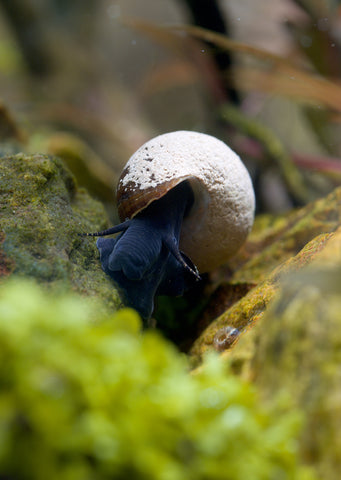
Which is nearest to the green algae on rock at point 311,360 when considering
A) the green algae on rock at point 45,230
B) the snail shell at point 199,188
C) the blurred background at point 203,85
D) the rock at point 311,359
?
the rock at point 311,359

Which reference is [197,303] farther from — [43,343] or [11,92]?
[11,92]

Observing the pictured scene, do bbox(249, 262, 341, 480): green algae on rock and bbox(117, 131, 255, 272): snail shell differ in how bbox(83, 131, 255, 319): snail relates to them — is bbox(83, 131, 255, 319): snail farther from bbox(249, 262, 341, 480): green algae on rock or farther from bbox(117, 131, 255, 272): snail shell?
bbox(249, 262, 341, 480): green algae on rock

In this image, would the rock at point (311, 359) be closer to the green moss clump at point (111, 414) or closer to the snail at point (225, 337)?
the green moss clump at point (111, 414)

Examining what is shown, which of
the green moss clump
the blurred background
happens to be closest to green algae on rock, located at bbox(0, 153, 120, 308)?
the green moss clump

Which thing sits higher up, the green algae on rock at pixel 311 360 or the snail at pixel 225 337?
the green algae on rock at pixel 311 360

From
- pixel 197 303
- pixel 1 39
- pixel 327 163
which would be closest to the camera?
pixel 197 303

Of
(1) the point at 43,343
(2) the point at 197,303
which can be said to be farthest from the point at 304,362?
(2) the point at 197,303

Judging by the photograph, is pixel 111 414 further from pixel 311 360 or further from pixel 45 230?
pixel 45 230
